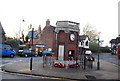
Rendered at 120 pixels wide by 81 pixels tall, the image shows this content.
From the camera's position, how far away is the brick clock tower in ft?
45.4

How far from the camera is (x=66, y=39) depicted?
1386 cm

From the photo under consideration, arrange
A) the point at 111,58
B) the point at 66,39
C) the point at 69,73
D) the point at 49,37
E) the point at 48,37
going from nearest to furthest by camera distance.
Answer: the point at 69,73 < the point at 66,39 < the point at 111,58 < the point at 49,37 < the point at 48,37

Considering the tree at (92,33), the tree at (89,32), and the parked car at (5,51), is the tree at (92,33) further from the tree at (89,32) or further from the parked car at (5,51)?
the parked car at (5,51)

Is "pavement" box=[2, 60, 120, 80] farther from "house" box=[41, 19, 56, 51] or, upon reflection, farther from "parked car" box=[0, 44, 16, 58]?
"house" box=[41, 19, 56, 51]

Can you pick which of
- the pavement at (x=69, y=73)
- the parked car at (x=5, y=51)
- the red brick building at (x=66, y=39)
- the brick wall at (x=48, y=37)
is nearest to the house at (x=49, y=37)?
the brick wall at (x=48, y=37)

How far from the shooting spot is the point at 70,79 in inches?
356

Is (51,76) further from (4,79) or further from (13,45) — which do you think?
(13,45)

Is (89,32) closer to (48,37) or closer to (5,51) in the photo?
(48,37)

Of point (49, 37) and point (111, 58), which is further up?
point (49, 37)

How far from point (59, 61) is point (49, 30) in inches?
1301

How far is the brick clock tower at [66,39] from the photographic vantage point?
13844mm

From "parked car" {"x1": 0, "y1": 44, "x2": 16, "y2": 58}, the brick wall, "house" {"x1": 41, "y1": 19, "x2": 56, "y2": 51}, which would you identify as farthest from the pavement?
the brick wall

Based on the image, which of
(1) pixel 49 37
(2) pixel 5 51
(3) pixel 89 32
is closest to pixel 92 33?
(3) pixel 89 32

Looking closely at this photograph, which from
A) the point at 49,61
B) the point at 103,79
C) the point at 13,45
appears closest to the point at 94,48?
the point at 13,45
